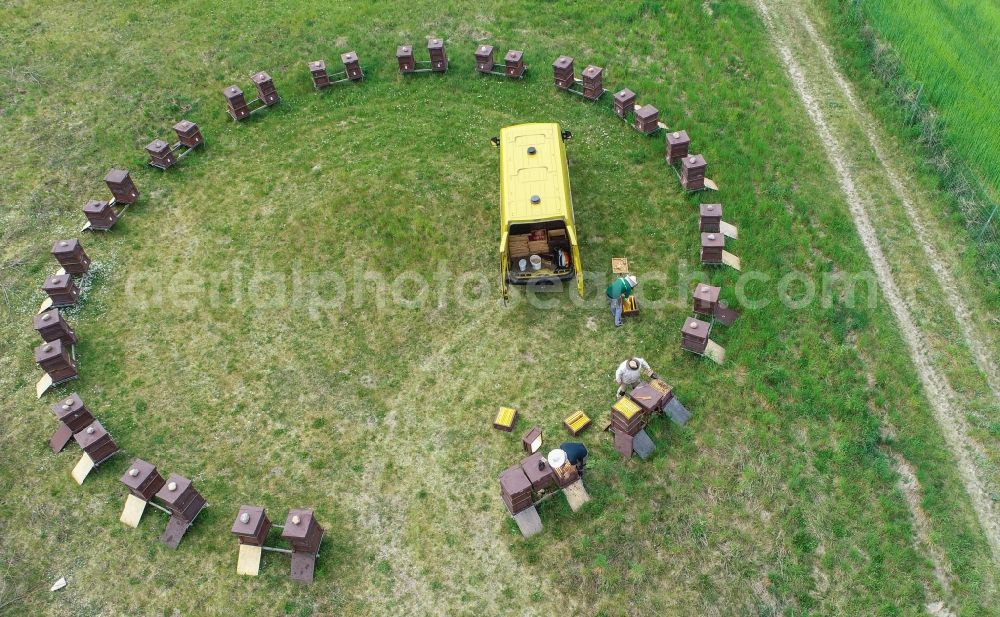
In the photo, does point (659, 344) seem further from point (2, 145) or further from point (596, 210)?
point (2, 145)

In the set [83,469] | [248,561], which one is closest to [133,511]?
[83,469]

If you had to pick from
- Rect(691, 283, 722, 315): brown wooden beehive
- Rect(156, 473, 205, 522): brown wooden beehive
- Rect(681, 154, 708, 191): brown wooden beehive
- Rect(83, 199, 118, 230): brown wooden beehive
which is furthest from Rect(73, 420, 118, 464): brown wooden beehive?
Rect(681, 154, 708, 191): brown wooden beehive

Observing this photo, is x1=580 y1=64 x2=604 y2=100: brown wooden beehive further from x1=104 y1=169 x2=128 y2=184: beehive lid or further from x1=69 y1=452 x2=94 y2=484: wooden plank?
x1=69 y1=452 x2=94 y2=484: wooden plank

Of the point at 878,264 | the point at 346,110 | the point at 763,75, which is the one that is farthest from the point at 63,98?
the point at 878,264

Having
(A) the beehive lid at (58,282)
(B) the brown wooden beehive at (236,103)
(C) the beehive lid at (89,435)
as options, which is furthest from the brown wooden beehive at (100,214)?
(C) the beehive lid at (89,435)

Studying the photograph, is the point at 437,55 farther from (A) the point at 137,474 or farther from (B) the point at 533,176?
(A) the point at 137,474

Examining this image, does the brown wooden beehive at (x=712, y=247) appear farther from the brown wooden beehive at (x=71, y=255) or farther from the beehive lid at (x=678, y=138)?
the brown wooden beehive at (x=71, y=255)
